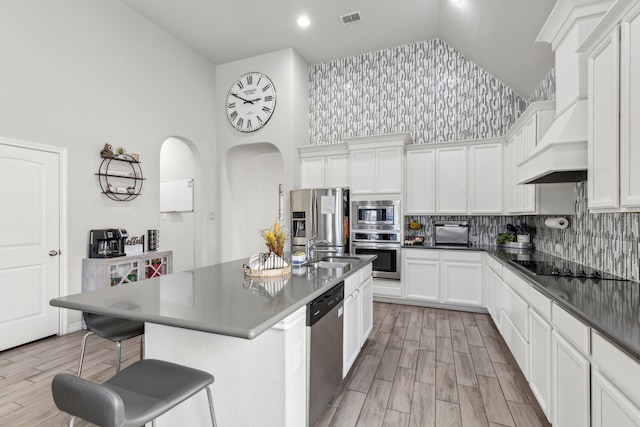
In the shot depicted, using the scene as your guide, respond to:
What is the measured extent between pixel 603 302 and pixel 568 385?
44 centimetres

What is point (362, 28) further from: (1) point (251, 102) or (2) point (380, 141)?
(1) point (251, 102)

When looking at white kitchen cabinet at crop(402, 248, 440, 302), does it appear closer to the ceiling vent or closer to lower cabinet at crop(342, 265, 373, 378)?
lower cabinet at crop(342, 265, 373, 378)

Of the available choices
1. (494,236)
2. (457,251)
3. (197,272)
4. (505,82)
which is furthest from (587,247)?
(197,272)

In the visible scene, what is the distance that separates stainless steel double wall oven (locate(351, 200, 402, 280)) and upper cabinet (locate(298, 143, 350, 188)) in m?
0.53

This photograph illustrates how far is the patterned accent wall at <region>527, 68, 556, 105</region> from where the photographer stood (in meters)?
3.14

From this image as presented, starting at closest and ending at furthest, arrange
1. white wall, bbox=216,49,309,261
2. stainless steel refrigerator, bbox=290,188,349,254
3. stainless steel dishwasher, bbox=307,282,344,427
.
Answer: stainless steel dishwasher, bbox=307,282,344,427
stainless steel refrigerator, bbox=290,188,349,254
white wall, bbox=216,49,309,261

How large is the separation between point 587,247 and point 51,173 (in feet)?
16.8

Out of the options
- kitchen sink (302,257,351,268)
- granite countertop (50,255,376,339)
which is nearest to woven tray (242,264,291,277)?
granite countertop (50,255,376,339)

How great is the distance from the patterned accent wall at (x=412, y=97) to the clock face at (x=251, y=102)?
2.80 ft

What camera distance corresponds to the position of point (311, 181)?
202 inches

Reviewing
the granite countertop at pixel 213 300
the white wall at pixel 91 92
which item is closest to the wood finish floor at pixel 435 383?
the granite countertop at pixel 213 300

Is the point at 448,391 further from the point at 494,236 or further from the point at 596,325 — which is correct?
the point at 494,236

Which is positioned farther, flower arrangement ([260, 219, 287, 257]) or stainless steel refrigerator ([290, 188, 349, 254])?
stainless steel refrigerator ([290, 188, 349, 254])

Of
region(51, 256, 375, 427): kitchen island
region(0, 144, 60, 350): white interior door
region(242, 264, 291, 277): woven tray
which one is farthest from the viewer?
region(0, 144, 60, 350): white interior door
